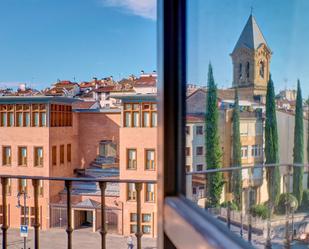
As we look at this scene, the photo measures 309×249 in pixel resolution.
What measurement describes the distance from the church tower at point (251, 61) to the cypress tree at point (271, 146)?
0.10 feet

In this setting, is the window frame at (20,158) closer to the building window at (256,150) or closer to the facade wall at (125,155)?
the facade wall at (125,155)

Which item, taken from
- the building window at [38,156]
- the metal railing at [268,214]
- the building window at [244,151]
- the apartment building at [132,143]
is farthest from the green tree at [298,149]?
the building window at [38,156]

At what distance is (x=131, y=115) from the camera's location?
13.7 feet

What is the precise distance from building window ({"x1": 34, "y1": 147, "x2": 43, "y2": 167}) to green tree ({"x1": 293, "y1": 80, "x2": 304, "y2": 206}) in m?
3.24

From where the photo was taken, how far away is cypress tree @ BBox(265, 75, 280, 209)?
0.77 m

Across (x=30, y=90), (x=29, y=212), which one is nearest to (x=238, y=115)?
(x=29, y=212)

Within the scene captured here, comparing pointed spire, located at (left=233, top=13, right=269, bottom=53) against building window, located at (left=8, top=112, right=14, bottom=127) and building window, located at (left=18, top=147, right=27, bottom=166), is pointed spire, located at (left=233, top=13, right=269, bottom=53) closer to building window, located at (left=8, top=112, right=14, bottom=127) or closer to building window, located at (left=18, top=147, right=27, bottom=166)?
building window, located at (left=18, top=147, right=27, bottom=166)

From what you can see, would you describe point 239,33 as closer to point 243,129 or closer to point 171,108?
point 243,129

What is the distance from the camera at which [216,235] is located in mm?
838

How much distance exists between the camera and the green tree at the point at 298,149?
26.3 inches

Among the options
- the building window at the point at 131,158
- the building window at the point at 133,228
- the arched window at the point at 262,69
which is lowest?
the building window at the point at 133,228

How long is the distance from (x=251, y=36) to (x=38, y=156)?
3.40 m

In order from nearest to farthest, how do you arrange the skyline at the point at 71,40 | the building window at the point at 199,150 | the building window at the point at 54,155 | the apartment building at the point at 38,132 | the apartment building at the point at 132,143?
1. the building window at the point at 199,150
2. the apartment building at the point at 132,143
3. the building window at the point at 54,155
4. the apartment building at the point at 38,132
5. the skyline at the point at 71,40

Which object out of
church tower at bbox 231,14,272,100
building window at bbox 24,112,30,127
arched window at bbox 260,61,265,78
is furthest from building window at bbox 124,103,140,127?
arched window at bbox 260,61,265,78
